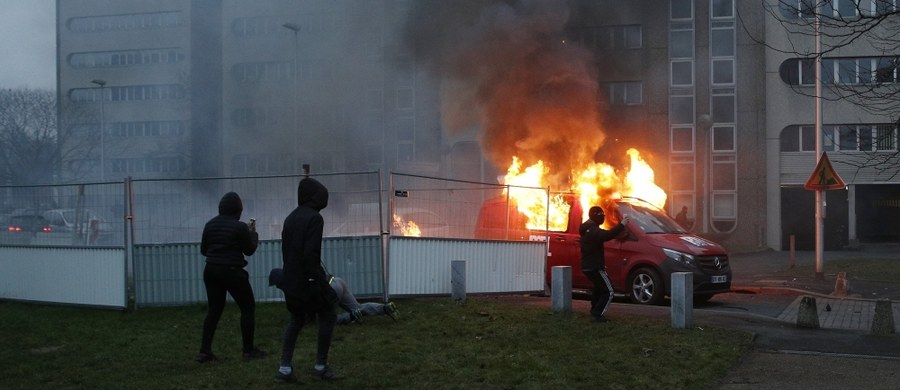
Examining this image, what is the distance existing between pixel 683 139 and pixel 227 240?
24.2 metres

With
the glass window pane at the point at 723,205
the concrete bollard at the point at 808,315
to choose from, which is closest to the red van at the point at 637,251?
the concrete bollard at the point at 808,315

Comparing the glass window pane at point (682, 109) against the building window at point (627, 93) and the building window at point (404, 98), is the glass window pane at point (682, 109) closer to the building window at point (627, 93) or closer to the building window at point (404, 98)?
the building window at point (627, 93)

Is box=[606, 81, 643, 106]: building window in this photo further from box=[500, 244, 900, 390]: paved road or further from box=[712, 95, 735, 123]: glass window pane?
box=[500, 244, 900, 390]: paved road

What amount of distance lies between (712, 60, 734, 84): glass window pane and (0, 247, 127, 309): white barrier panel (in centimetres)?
2333

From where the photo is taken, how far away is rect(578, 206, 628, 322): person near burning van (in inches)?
348

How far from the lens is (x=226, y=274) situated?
691cm

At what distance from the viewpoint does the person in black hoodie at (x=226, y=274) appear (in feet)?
22.7

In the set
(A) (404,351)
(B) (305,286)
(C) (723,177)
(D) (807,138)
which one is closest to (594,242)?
(A) (404,351)

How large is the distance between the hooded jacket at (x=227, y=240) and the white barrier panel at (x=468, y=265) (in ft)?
8.61

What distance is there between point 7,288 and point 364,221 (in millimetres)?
5327

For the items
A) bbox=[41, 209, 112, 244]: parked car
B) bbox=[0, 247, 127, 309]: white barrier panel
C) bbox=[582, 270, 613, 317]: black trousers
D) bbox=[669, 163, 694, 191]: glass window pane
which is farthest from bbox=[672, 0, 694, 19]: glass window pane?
bbox=[0, 247, 127, 309]: white barrier panel

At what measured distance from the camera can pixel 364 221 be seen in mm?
9664

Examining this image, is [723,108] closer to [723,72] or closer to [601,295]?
[723,72]

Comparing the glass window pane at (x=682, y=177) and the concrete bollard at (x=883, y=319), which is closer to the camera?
the concrete bollard at (x=883, y=319)
